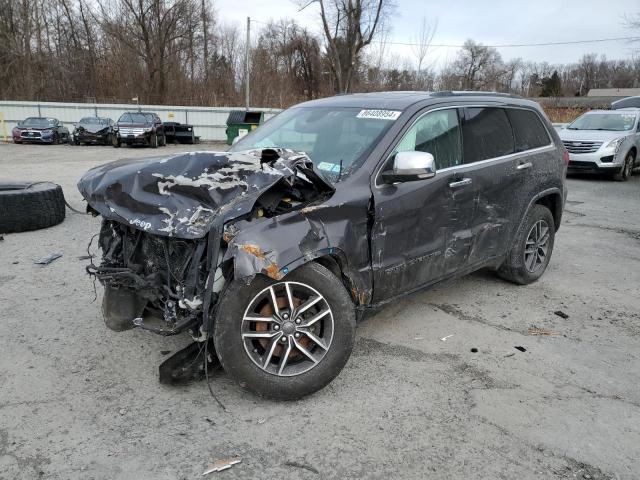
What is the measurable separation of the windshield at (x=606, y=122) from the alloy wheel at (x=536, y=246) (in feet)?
36.3

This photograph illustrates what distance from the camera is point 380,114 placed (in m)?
3.77

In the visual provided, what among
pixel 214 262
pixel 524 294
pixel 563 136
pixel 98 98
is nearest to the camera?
pixel 214 262

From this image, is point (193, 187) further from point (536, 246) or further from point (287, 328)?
point (536, 246)

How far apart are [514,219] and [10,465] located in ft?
13.7

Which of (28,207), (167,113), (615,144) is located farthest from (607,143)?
(167,113)

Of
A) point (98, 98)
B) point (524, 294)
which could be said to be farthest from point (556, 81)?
point (524, 294)

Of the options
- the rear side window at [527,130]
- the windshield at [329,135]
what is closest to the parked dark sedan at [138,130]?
the windshield at [329,135]

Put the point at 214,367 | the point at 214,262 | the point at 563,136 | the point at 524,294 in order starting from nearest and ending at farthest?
the point at 214,262
the point at 214,367
the point at 524,294
the point at 563,136

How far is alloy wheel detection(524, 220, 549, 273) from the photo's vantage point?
16.5 feet

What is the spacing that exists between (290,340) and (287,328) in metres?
0.08

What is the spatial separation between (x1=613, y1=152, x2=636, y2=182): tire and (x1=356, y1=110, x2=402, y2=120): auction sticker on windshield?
12.6 meters

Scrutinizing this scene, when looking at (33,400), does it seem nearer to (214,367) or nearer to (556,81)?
(214,367)

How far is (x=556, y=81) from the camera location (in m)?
68.7

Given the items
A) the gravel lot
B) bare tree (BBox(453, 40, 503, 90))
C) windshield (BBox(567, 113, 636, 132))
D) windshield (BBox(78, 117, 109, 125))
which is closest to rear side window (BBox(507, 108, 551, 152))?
the gravel lot
